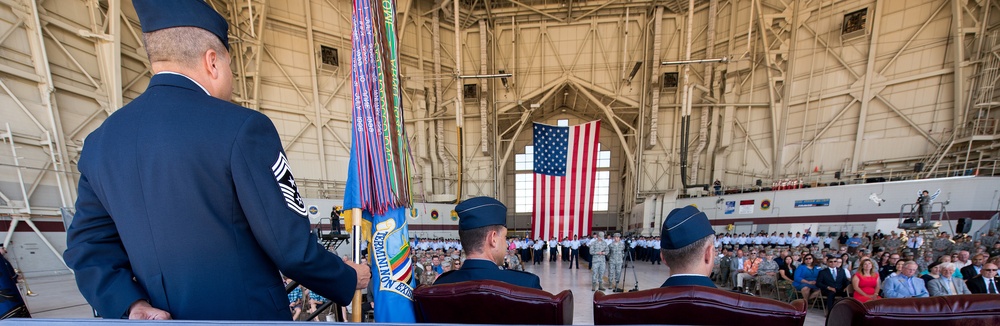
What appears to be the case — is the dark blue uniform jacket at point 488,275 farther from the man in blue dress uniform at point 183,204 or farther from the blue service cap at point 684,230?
the man in blue dress uniform at point 183,204

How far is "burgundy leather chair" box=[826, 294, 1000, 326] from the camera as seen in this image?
0.91 m

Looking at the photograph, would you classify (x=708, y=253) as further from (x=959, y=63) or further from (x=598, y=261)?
(x=959, y=63)

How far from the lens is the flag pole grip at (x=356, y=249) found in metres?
1.41

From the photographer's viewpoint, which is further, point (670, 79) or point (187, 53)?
point (670, 79)

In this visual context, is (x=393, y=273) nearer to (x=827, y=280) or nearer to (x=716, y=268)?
(x=827, y=280)

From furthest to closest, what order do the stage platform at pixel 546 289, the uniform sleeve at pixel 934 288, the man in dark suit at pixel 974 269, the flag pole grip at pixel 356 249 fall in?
the stage platform at pixel 546 289 < the man in dark suit at pixel 974 269 < the uniform sleeve at pixel 934 288 < the flag pole grip at pixel 356 249

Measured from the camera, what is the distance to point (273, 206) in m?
0.78

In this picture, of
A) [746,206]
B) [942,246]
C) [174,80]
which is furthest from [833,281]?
[746,206]

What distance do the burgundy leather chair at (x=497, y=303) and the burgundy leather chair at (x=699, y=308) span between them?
183 mm

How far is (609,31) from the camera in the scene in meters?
15.6

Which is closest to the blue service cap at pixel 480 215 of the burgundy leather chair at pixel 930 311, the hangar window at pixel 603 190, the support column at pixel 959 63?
the burgundy leather chair at pixel 930 311

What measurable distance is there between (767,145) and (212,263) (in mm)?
17288

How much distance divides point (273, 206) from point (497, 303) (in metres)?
0.84

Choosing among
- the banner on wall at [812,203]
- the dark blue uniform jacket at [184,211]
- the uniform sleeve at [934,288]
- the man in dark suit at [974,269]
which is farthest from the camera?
the banner on wall at [812,203]
